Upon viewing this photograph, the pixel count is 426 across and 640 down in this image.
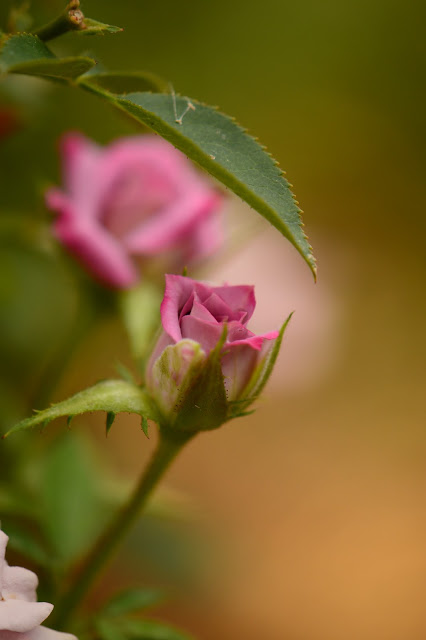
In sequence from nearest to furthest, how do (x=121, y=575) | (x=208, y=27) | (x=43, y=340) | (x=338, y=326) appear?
(x=43, y=340) < (x=121, y=575) < (x=208, y=27) < (x=338, y=326)

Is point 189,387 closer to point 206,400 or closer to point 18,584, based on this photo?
point 206,400

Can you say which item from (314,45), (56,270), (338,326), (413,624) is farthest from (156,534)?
(314,45)

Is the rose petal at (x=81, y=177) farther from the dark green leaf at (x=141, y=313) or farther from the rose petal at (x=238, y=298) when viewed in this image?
the rose petal at (x=238, y=298)

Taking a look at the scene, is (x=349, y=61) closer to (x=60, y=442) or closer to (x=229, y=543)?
(x=229, y=543)

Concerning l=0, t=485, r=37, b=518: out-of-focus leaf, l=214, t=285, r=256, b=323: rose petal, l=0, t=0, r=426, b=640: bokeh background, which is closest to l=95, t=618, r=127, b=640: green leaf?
l=0, t=485, r=37, b=518: out-of-focus leaf

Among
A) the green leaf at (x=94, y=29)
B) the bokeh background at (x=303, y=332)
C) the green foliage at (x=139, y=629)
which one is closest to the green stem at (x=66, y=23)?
the green leaf at (x=94, y=29)
